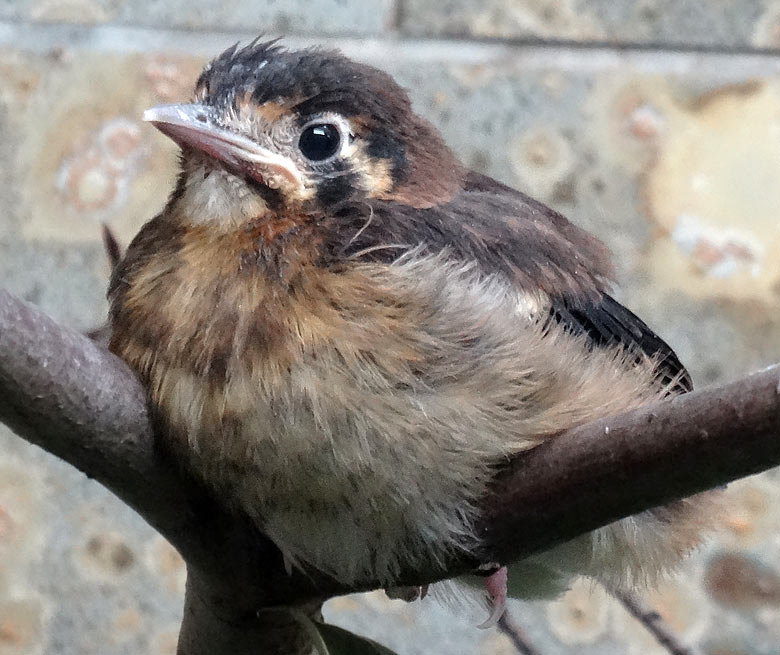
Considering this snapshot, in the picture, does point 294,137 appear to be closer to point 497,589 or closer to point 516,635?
point 497,589

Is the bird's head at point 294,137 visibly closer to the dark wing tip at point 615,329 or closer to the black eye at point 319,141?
the black eye at point 319,141

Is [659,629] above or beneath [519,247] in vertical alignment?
beneath

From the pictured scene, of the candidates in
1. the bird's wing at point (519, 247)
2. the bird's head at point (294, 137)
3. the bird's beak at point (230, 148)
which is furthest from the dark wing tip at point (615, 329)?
the bird's beak at point (230, 148)

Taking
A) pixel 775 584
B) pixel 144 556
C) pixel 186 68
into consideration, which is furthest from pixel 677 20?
pixel 144 556

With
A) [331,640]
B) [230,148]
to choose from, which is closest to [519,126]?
[230,148]

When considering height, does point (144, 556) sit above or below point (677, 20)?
below

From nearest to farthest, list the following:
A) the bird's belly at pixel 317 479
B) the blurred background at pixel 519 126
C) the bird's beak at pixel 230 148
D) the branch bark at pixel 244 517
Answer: the branch bark at pixel 244 517 → the bird's belly at pixel 317 479 → the bird's beak at pixel 230 148 → the blurred background at pixel 519 126

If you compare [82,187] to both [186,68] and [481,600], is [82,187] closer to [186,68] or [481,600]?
[186,68]
